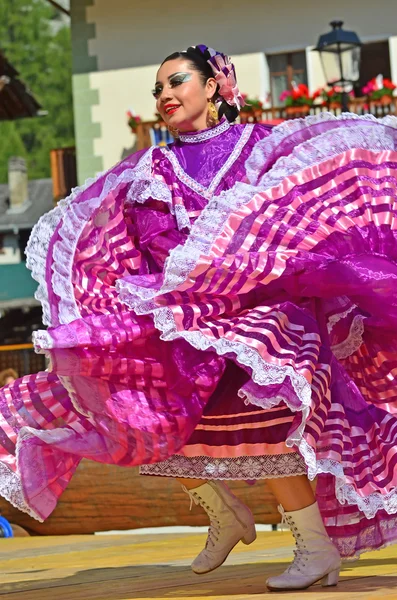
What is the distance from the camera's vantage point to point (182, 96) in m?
3.95

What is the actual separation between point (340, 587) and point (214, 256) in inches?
38.8

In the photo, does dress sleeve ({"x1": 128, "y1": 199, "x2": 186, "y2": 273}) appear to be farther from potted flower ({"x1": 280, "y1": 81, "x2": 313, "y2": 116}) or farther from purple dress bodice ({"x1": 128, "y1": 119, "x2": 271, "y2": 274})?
potted flower ({"x1": 280, "y1": 81, "x2": 313, "y2": 116})

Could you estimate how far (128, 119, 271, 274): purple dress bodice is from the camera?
373cm

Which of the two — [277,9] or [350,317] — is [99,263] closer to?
[350,317]

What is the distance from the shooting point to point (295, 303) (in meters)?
3.48

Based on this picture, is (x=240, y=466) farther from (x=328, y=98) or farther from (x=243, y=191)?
(x=328, y=98)

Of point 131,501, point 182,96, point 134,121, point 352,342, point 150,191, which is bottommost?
point 131,501

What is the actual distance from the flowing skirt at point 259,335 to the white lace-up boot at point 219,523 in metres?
0.36

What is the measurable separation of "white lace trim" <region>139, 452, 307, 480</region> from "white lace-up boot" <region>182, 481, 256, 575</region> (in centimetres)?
32

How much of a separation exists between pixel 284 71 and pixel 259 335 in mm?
13587

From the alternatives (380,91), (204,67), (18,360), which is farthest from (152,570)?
(380,91)

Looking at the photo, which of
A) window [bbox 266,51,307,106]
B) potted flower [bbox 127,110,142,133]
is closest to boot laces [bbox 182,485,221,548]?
potted flower [bbox 127,110,142,133]

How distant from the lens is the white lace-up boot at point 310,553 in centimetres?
348

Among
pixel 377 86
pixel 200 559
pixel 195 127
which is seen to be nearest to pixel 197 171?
pixel 195 127
